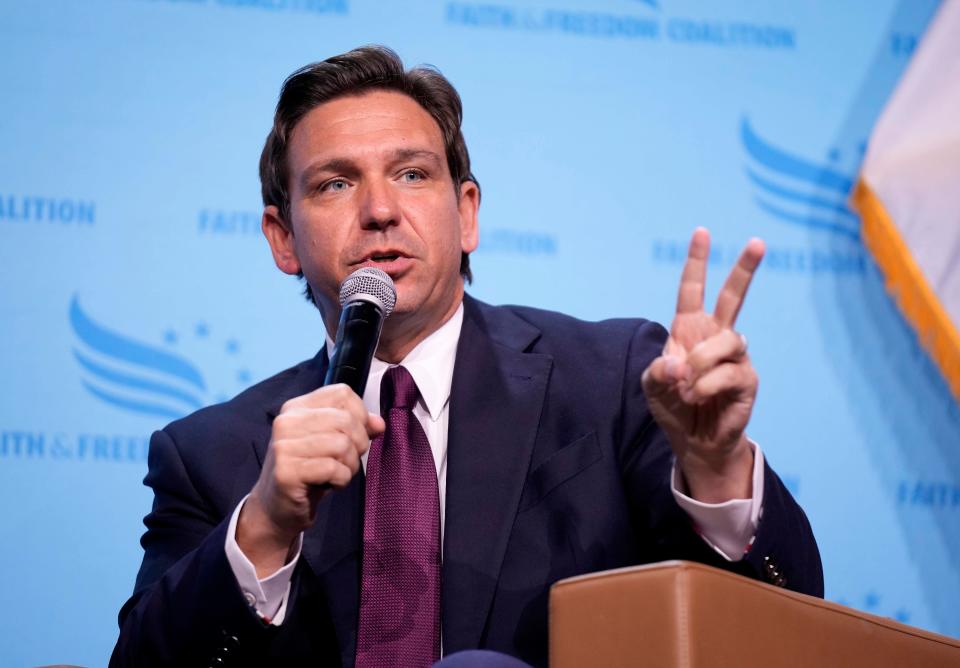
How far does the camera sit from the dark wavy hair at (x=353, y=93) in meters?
2.07

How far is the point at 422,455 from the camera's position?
1.77 m

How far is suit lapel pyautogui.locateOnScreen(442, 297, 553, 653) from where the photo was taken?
1.67 metres

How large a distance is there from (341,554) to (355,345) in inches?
21.1

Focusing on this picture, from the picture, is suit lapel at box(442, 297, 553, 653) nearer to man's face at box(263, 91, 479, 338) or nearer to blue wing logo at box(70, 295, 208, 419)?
man's face at box(263, 91, 479, 338)

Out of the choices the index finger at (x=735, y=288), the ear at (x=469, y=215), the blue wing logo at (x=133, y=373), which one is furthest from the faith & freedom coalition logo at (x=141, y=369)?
the index finger at (x=735, y=288)

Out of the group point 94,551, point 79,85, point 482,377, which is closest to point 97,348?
point 94,551

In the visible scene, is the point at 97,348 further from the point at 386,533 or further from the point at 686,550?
the point at 686,550

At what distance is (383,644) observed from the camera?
166cm

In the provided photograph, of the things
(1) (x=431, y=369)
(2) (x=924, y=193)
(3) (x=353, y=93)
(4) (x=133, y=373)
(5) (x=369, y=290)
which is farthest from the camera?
(2) (x=924, y=193)

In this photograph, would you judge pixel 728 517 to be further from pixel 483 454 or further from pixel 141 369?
pixel 141 369

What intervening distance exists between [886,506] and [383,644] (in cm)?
145

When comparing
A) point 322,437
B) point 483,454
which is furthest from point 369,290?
point 483,454

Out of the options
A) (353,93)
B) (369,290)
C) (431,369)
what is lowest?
(431,369)

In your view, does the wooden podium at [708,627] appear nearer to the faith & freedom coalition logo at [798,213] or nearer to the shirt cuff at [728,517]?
the shirt cuff at [728,517]
